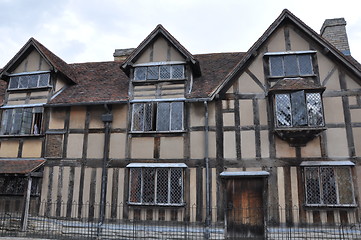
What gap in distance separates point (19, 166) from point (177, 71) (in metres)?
8.07

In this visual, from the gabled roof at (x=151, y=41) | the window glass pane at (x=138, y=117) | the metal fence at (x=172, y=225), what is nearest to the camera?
the metal fence at (x=172, y=225)

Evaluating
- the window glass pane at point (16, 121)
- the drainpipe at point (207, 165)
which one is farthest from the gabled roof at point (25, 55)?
the drainpipe at point (207, 165)

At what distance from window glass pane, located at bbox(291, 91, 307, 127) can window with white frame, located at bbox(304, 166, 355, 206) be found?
1777mm

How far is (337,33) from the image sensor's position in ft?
51.5

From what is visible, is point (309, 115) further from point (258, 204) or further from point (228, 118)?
point (258, 204)

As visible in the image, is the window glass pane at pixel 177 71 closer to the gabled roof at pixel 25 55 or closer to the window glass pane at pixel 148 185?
the window glass pane at pixel 148 185

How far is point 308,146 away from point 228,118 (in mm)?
3301

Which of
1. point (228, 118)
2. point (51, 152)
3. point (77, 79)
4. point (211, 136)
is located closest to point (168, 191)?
point (211, 136)

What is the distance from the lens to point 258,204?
11.6 m

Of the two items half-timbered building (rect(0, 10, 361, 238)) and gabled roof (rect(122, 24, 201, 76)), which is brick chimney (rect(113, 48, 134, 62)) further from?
gabled roof (rect(122, 24, 201, 76))

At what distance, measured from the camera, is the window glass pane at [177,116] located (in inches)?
500

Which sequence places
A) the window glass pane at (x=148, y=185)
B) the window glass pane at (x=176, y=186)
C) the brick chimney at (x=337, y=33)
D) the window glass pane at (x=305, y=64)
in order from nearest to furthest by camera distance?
the window glass pane at (x=176, y=186) < the window glass pane at (x=148, y=185) < the window glass pane at (x=305, y=64) < the brick chimney at (x=337, y=33)

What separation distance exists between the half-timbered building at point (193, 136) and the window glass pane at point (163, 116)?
0.14ft

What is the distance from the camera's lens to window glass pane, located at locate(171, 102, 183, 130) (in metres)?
12.7
